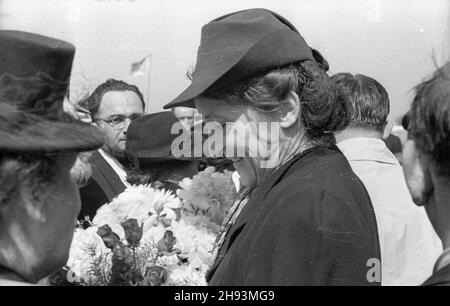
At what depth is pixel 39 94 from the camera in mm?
1374

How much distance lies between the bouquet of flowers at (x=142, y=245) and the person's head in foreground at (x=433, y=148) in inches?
25.8

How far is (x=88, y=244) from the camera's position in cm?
190

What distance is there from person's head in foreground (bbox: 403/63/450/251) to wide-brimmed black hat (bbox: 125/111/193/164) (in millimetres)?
1225

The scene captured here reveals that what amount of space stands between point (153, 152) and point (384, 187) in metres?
0.85

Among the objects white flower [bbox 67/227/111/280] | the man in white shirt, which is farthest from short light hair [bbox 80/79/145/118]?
the man in white shirt

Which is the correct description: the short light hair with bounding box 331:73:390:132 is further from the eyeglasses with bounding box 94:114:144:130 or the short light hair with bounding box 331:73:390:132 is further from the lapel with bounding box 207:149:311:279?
the lapel with bounding box 207:149:311:279

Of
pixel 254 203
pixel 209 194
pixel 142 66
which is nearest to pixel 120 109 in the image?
pixel 142 66

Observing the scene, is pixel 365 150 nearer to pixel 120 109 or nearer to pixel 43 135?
pixel 120 109

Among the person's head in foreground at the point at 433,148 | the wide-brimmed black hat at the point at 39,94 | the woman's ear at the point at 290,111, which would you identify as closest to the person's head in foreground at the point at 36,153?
the wide-brimmed black hat at the point at 39,94

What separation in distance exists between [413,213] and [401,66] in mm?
601

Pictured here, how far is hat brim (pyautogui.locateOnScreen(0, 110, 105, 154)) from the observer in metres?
1.26

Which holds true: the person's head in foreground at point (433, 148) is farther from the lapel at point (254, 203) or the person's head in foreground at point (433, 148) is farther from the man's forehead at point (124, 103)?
the man's forehead at point (124, 103)

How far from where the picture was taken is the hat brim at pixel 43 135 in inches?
49.7
